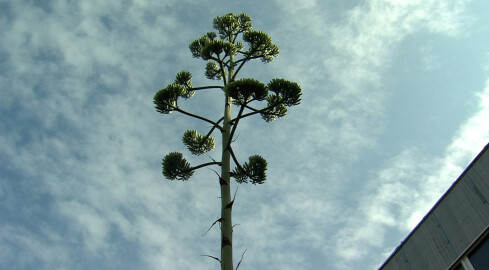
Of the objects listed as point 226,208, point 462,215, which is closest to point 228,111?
point 226,208

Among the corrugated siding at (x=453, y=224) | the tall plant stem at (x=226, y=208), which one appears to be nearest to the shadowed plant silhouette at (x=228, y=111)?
the tall plant stem at (x=226, y=208)

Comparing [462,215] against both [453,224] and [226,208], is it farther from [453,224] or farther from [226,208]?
[226,208]

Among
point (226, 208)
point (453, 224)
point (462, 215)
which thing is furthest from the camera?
point (453, 224)

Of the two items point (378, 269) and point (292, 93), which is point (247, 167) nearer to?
point (292, 93)

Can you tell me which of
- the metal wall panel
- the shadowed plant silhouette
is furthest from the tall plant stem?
the metal wall panel

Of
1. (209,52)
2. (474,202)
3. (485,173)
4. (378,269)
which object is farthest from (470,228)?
(209,52)

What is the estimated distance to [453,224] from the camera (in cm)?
785

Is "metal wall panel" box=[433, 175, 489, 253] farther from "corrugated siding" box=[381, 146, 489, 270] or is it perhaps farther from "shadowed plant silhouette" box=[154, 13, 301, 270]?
"shadowed plant silhouette" box=[154, 13, 301, 270]

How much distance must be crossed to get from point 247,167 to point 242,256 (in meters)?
2.58

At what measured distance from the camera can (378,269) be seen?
393 inches

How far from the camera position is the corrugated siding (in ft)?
24.1

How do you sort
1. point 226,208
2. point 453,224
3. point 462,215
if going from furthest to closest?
point 453,224 < point 462,215 < point 226,208

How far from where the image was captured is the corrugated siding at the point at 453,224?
290 inches

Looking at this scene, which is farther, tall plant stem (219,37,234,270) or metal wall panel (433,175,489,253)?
metal wall panel (433,175,489,253)
